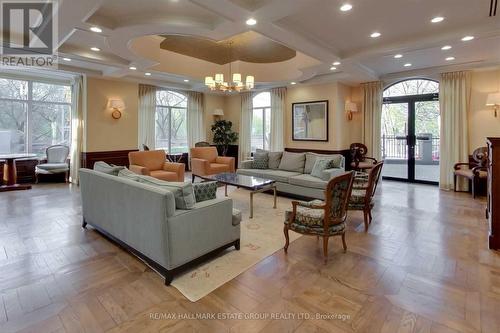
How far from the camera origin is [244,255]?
314 cm

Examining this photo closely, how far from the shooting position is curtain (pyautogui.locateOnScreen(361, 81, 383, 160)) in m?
7.47

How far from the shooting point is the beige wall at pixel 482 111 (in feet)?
20.0

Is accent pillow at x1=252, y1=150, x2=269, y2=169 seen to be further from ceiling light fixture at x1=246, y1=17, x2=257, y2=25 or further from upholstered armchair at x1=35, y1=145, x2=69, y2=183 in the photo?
upholstered armchair at x1=35, y1=145, x2=69, y2=183

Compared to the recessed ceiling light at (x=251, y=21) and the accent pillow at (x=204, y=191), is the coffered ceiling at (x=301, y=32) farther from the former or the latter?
the accent pillow at (x=204, y=191)

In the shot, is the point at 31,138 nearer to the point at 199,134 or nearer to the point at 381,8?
the point at 199,134

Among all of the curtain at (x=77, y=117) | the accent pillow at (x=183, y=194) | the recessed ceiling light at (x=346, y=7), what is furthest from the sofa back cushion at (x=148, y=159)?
the recessed ceiling light at (x=346, y=7)

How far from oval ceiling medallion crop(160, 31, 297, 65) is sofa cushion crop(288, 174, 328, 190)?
119 inches

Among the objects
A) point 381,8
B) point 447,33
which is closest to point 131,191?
point 381,8

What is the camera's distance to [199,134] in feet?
32.0

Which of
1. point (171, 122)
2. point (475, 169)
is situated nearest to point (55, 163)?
point (171, 122)

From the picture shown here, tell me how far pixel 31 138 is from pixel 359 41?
27.3 ft

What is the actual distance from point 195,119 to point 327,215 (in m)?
7.56

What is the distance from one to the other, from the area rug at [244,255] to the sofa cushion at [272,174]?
0.97 m

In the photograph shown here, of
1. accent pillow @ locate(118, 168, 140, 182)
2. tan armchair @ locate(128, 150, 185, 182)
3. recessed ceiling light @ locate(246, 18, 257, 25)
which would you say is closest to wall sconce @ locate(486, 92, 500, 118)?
recessed ceiling light @ locate(246, 18, 257, 25)
